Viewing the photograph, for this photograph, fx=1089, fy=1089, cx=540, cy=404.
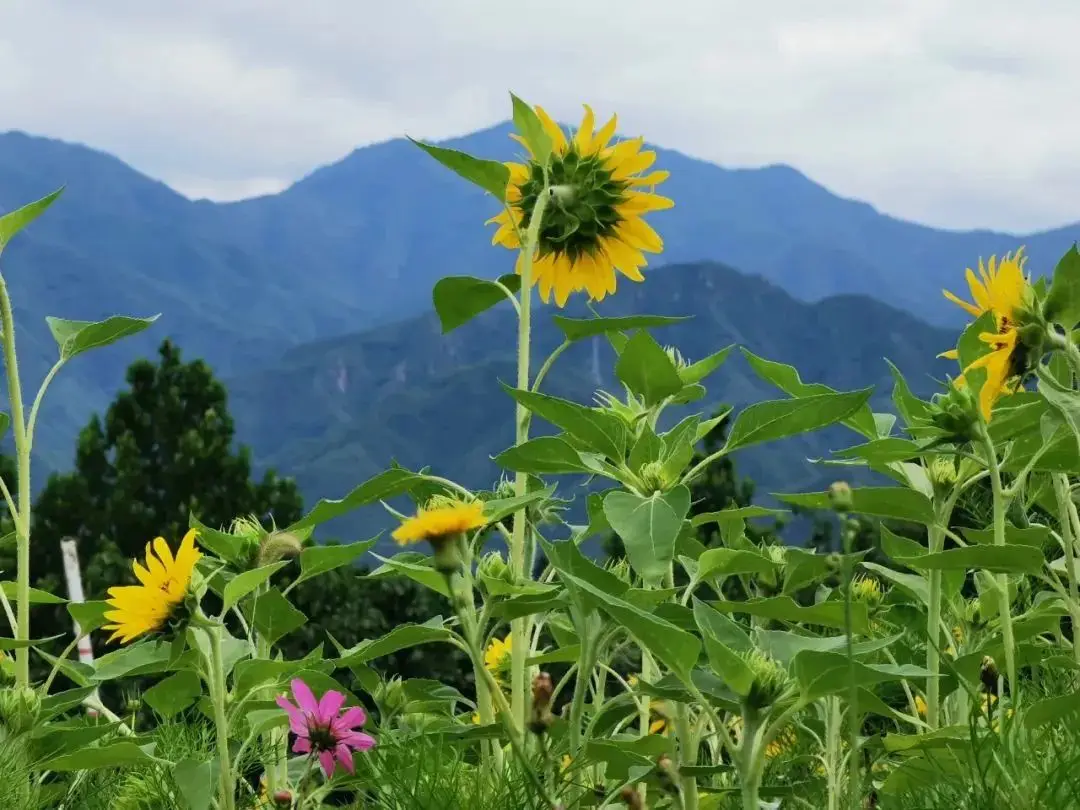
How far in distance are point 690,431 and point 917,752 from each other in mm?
274

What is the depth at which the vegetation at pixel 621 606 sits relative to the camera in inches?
26.0

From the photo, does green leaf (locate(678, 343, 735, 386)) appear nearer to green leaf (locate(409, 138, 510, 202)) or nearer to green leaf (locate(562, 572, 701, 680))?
green leaf (locate(409, 138, 510, 202))

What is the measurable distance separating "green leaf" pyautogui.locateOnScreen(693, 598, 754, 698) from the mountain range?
261 ft

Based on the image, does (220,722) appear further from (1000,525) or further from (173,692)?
(1000,525)

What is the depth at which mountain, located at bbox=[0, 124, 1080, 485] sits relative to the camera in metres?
106

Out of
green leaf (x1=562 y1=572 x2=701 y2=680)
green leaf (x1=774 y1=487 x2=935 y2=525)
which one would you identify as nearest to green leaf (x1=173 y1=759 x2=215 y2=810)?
green leaf (x1=562 y1=572 x2=701 y2=680)

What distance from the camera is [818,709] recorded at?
967mm

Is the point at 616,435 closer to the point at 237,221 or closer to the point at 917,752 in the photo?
the point at 917,752

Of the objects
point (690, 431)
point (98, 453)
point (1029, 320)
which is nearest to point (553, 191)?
point (690, 431)

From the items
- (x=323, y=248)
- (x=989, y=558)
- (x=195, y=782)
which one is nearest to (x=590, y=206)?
(x=989, y=558)

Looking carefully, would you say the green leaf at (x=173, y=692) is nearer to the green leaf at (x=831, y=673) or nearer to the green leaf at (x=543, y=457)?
the green leaf at (x=543, y=457)

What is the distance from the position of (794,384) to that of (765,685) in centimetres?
36

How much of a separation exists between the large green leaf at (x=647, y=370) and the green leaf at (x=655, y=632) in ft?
0.80

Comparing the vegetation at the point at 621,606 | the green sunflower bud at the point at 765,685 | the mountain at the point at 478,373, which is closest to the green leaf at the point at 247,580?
the vegetation at the point at 621,606
